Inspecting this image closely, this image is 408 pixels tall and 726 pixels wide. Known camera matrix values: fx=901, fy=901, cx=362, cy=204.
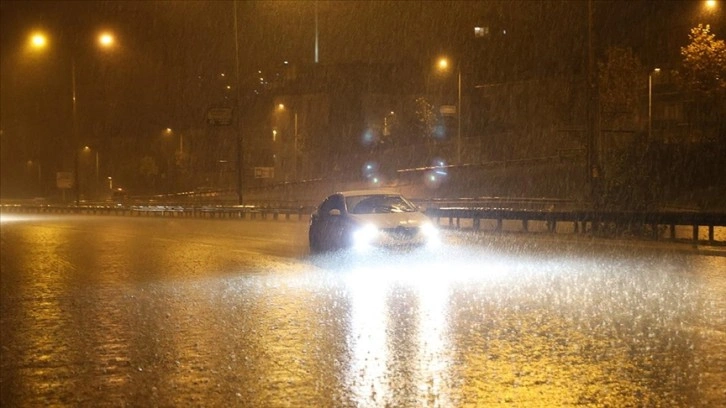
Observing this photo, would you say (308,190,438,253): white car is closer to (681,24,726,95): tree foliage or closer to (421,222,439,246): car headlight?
(421,222,439,246): car headlight

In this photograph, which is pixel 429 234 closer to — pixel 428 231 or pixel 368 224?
pixel 428 231

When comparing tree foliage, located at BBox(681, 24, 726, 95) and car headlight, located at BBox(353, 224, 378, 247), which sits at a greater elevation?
tree foliage, located at BBox(681, 24, 726, 95)

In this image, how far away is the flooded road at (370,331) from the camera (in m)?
7.37

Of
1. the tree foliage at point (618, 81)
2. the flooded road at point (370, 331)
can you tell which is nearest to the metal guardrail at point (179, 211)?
the flooded road at point (370, 331)

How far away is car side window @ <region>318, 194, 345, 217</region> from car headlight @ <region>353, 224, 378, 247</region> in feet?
4.28

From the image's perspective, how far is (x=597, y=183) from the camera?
26.8 meters

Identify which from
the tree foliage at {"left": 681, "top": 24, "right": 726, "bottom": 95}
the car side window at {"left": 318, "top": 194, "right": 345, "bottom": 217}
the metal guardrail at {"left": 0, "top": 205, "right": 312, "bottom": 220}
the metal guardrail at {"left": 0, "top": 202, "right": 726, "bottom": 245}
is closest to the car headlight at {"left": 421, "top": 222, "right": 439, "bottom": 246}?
the car side window at {"left": 318, "top": 194, "right": 345, "bottom": 217}

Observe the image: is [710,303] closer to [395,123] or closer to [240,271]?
[240,271]

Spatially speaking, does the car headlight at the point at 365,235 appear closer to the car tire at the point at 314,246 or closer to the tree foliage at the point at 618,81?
the car tire at the point at 314,246

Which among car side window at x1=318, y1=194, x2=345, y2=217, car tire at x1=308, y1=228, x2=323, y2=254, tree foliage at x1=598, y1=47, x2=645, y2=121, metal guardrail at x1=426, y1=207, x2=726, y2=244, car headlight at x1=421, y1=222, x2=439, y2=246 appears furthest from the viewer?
tree foliage at x1=598, y1=47, x2=645, y2=121

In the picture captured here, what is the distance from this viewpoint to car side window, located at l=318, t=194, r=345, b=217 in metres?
20.6

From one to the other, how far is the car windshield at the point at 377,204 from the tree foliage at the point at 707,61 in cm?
Result: 3250

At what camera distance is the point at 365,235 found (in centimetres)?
1898

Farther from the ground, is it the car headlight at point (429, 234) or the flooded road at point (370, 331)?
the car headlight at point (429, 234)
